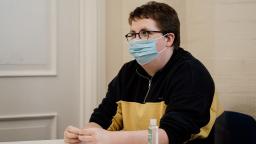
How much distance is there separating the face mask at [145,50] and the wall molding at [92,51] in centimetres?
81

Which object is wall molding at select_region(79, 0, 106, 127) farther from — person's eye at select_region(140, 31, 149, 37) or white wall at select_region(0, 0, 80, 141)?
person's eye at select_region(140, 31, 149, 37)

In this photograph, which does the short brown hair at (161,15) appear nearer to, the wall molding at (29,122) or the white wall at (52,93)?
the white wall at (52,93)

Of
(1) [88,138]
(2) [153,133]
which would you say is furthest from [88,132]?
(2) [153,133]

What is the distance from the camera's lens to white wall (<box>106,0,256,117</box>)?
1.76 m

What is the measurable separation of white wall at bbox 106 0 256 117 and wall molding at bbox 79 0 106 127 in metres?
0.06

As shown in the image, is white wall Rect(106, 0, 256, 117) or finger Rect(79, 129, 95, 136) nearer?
finger Rect(79, 129, 95, 136)

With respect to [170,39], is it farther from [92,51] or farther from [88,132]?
[92,51]

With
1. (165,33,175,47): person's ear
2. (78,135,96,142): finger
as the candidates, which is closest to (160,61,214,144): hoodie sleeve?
(165,33,175,47): person's ear

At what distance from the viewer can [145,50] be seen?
4.72 ft

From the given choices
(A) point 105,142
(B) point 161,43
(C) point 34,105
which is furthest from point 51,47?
(A) point 105,142

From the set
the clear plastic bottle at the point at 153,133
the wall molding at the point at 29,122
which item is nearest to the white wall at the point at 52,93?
the wall molding at the point at 29,122

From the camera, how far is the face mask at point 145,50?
144 centimetres

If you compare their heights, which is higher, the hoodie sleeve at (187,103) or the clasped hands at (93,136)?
the hoodie sleeve at (187,103)

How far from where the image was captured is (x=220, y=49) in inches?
75.0
